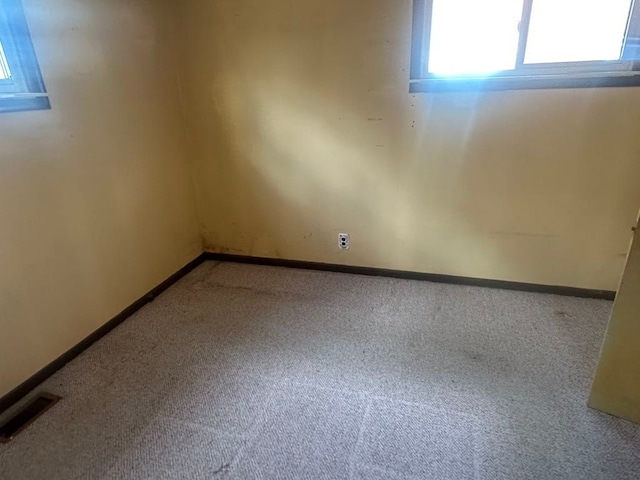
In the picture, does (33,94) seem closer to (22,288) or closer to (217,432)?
(22,288)

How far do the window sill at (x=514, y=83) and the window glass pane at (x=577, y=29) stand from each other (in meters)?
0.11

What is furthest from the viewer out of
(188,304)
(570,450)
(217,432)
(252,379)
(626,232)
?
(188,304)

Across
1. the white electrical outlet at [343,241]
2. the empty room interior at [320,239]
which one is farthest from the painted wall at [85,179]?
the white electrical outlet at [343,241]

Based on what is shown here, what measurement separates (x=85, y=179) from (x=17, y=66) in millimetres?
548

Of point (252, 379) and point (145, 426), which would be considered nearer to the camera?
point (145, 426)

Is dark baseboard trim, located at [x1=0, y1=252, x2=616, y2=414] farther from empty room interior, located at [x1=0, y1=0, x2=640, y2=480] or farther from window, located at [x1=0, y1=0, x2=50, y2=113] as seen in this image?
window, located at [x1=0, y1=0, x2=50, y2=113]

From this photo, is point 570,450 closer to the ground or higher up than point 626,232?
closer to the ground

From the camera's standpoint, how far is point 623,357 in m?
1.46

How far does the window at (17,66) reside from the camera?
1.56 m

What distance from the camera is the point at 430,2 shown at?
6.73 feet

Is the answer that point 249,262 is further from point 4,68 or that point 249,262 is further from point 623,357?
point 623,357

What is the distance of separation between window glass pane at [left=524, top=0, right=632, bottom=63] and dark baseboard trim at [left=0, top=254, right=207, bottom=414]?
8.46 ft

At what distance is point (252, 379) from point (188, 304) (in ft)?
2.86

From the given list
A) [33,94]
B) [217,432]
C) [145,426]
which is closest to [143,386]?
[145,426]
